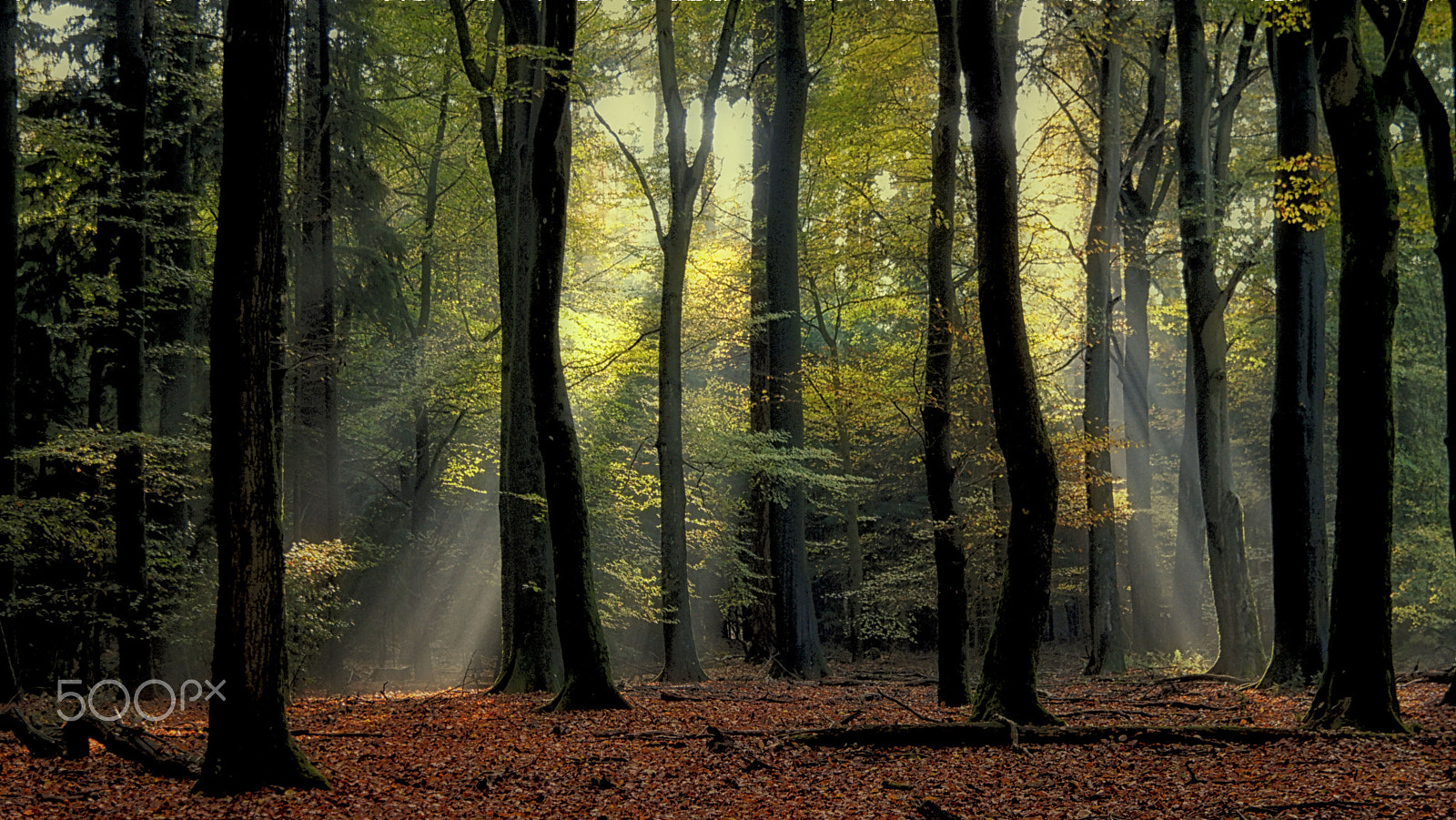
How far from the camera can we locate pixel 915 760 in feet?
21.2

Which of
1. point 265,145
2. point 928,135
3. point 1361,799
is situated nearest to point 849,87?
point 928,135

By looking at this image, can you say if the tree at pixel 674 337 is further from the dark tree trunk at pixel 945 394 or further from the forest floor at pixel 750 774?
the dark tree trunk at pixel 945 394

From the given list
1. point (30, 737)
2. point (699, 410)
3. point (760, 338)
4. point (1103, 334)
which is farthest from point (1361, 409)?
point (699, 410)

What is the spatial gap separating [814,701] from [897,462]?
49.0 feet

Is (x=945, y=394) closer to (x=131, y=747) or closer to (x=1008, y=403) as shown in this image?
(x=1008, y=403)

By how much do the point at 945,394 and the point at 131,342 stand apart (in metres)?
9.98

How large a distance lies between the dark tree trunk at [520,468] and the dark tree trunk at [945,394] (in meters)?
4.53

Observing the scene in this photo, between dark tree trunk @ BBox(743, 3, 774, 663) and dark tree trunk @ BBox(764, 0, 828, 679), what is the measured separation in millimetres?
479

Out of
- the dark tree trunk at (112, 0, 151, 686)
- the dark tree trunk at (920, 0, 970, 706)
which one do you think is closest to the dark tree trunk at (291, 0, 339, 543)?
the dark tree trunk at (112, 0, 151, 686)

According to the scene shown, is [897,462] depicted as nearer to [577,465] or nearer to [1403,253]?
[1403,253]

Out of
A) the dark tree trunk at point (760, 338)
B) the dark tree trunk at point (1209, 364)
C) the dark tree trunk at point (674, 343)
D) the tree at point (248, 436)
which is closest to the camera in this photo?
the tree at point (248, 436)

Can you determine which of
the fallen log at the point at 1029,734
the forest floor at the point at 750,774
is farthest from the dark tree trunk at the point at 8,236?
the fallen log at the point at 1029,734

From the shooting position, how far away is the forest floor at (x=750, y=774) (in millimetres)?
5207
